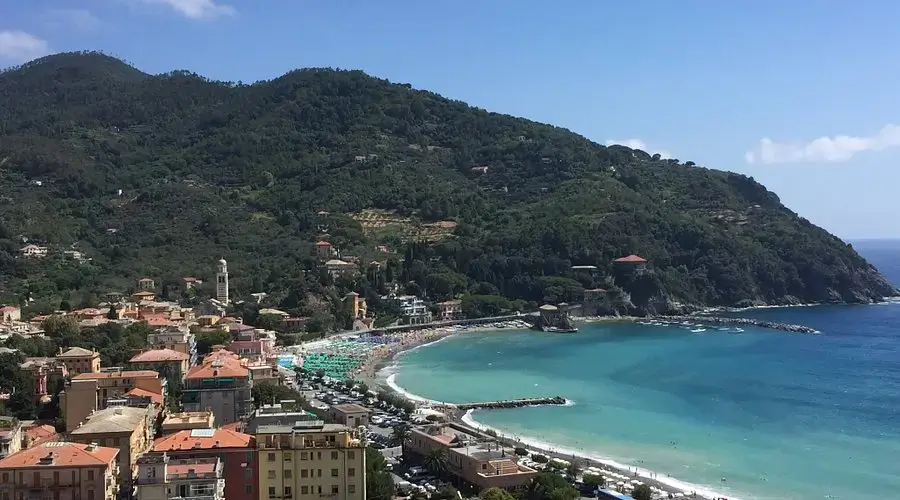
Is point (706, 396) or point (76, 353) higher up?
point (76, 353)

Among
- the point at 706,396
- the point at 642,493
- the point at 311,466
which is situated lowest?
the point at 642,493

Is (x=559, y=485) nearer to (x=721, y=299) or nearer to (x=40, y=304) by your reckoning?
(x=40, y=304)

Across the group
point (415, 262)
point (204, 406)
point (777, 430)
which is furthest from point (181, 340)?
point (415, 262)

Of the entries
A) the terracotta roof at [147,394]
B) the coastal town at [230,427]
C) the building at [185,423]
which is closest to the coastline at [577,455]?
the coastal town at [230,427]

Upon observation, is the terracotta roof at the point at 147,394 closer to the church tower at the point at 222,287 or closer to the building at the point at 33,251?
the church tower at the point at 222,287

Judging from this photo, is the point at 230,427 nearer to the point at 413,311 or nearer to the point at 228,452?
the point at 228,452

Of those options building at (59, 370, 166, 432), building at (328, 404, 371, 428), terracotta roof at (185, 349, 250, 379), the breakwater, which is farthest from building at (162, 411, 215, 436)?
the breakwater

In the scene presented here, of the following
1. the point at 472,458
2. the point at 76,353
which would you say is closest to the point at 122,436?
the point at 472,458
